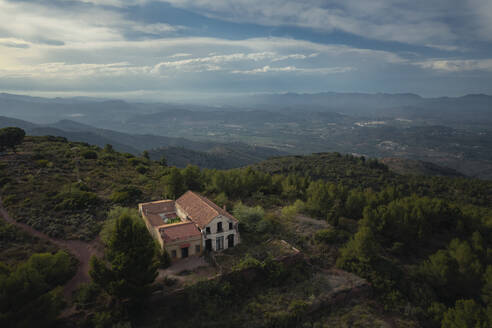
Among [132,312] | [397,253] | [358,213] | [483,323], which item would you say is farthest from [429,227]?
[132,312]

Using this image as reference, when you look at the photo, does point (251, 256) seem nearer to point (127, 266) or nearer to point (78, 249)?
point (127, 266)

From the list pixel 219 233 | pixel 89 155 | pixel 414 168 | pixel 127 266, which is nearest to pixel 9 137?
pixel 89 155

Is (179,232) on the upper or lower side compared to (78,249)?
upper

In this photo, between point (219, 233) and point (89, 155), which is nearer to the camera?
point (219, 233)

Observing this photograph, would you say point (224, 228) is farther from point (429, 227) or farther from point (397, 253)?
point (429, 227)

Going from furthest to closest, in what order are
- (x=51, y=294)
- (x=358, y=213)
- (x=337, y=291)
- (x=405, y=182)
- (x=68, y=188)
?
(x=405, y=182)
(x=358, y=213)
(x=68, y=188)
(x=337, y=291)
(x=51, y=294)

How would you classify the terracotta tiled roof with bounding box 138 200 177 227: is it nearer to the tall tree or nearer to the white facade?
the white facade

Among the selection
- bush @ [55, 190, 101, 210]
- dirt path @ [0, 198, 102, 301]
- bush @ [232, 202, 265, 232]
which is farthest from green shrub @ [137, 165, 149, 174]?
bush @ [232, 202, 265, 232]
